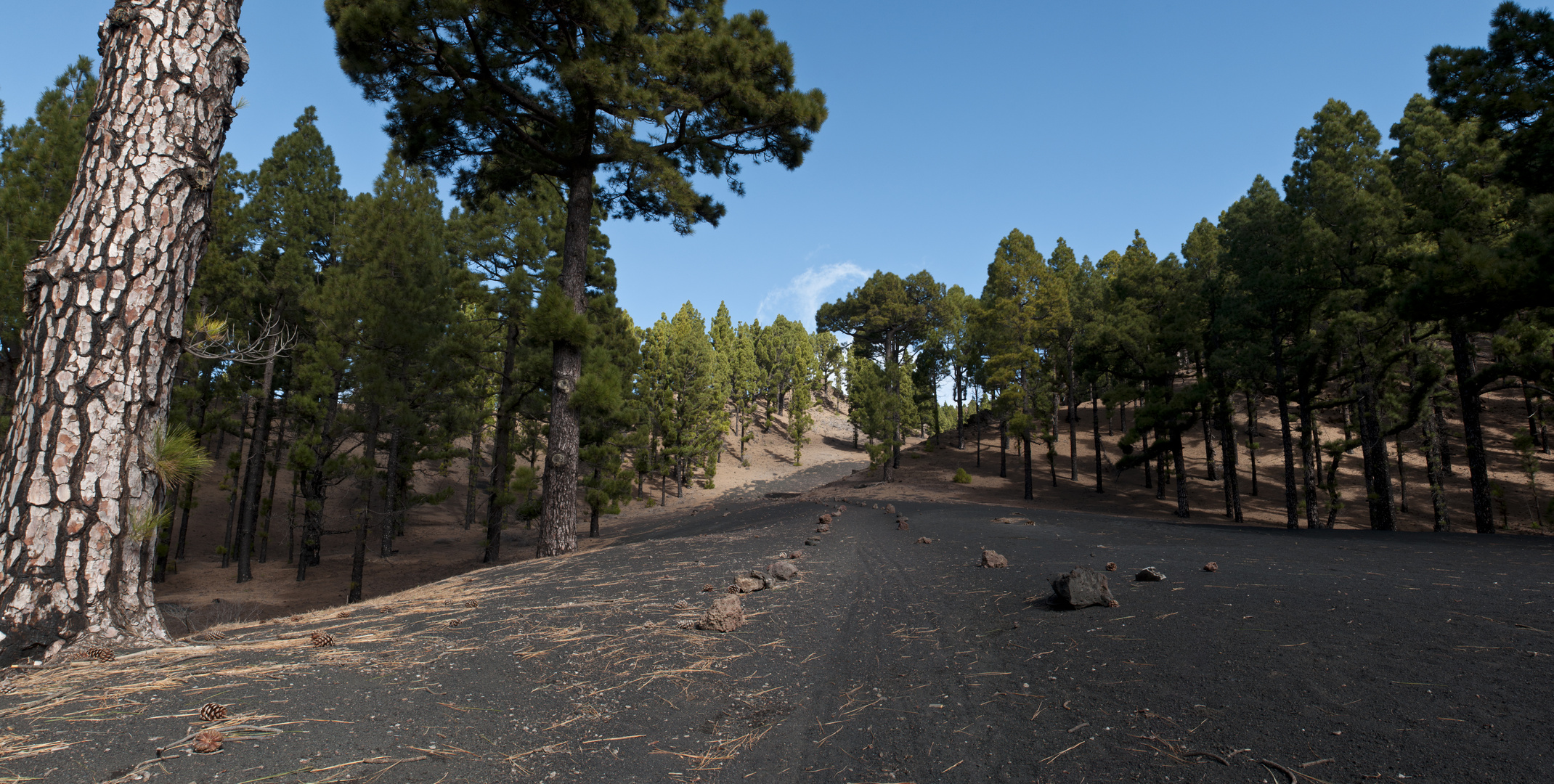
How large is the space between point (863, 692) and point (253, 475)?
21.0 m

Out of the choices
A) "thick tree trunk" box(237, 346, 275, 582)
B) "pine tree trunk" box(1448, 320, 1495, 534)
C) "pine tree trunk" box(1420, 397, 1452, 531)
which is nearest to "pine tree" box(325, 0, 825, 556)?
"thick tree trunk" box(237, 346, 275, 582)

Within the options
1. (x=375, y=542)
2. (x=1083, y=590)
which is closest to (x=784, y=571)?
(x=1083, y=590)

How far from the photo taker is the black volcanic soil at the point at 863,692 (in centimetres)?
193

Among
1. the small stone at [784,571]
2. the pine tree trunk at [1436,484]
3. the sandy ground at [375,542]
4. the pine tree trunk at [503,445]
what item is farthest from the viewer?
the pine tree trunk at [1436,484]

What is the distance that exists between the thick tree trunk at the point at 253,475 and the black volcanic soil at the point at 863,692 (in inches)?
635

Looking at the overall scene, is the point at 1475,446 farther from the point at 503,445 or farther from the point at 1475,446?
the point at 503,445

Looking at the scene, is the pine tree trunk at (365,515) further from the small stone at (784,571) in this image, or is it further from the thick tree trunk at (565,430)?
the small stone at (784,571)

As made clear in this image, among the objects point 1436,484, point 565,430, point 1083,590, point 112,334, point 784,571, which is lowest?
point 784,571

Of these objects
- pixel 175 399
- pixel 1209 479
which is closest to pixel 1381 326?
pixel 1209 479

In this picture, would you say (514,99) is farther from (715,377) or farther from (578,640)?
(715,377)

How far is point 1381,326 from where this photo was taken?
1619cm

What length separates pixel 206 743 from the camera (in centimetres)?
192

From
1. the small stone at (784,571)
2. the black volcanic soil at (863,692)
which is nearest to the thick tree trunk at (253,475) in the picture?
the black volcanic soil at (863,692)

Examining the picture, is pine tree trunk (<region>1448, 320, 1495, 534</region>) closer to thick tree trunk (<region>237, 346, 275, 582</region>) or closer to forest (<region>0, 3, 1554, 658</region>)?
forest (<region>0, 3, 1554, 658</region>)
